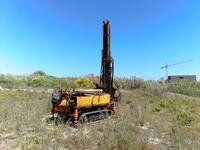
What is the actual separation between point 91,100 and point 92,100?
89 millimetres

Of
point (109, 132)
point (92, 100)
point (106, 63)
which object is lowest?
point (109, 132)

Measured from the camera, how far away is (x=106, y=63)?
59.1 ft

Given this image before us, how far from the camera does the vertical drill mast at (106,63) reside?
59.0 feet

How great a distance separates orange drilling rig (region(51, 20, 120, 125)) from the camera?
48.5ft

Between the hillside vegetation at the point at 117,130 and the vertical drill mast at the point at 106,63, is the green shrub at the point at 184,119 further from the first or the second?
the vertical drill mast at the point at 106,63

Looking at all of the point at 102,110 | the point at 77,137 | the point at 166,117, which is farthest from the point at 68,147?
the point at 166,117

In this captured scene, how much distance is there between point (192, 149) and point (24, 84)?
96.3 feet

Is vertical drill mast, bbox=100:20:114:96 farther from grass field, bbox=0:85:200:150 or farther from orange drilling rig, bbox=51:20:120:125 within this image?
grass field, bbox=0:85:200:150

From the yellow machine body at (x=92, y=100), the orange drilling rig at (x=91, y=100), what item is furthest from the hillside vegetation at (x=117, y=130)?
the yellow machine body at (x=92, y=100)

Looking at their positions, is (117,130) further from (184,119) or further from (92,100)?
(184,119)

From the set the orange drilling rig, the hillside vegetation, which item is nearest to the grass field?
the hillside vegetation

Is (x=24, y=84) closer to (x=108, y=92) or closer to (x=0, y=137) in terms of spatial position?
(x=108, y=92)

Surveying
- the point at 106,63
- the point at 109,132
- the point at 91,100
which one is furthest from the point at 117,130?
the point at 106,63

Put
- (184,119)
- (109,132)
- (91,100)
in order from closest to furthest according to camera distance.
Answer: (109,132), (91,100), (184,119)
